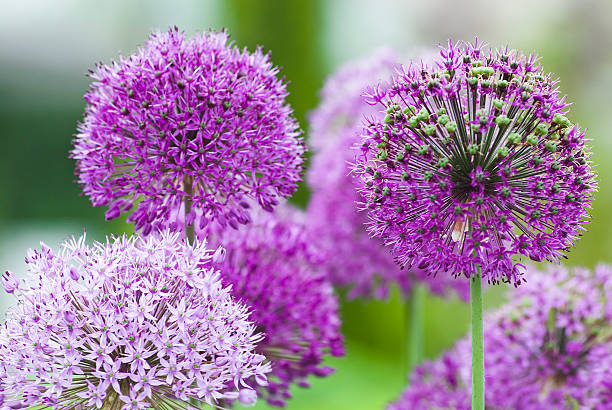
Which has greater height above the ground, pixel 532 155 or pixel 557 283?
pixel 532 155

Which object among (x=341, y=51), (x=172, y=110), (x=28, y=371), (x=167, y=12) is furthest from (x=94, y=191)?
(x=167, y=12)

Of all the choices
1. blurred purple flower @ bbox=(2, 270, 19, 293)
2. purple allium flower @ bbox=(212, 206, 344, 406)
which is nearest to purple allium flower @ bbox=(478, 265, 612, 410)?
purple allium flower @ bbox=(212, 206, 344, 406)

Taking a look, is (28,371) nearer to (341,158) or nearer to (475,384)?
(475,384)

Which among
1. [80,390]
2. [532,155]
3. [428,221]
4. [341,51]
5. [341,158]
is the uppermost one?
[341,51]

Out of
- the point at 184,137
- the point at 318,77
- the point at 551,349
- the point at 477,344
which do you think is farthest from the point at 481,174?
the point at 318,77

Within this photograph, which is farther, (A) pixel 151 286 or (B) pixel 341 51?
(B) pixel 341 51
